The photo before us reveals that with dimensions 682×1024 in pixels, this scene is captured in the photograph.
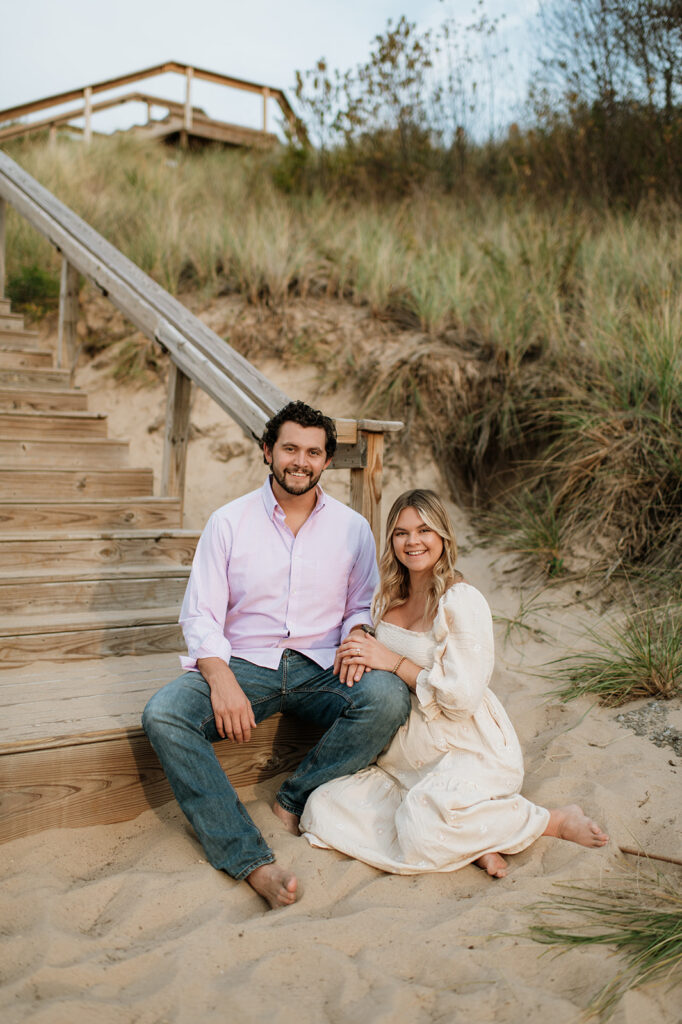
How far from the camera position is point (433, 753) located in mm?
2383

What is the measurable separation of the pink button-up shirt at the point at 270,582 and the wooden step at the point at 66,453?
178 centimetres

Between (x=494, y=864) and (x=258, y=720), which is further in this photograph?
(x=258, y=720)

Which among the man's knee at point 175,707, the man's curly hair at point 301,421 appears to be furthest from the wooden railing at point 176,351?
the man's knee at point 175,707

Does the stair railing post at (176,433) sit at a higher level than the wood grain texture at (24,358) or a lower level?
lower

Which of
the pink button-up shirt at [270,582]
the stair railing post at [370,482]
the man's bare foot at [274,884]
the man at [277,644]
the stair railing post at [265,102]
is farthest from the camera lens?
the stair railing post at [265,102]

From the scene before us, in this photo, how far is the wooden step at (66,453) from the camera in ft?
13.5

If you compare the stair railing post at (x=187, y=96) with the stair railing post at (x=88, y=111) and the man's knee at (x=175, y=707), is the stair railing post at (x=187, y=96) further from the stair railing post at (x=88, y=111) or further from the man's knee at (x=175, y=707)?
the man's knee at (x=175, y=707)

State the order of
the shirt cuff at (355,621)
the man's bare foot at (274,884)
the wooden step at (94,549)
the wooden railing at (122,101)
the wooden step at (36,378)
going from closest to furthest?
the man's bare foot at (274,884), the shirt cuff at (355,621), the wooden step at (94,549), the wooden step at (36,378), the wooden railing at (122,101)

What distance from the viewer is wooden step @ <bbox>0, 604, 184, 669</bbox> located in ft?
9.91

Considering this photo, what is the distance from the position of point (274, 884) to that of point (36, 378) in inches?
148

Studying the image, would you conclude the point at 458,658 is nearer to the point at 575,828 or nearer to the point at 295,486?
the point at 575,828

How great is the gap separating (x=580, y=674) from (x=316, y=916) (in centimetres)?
166

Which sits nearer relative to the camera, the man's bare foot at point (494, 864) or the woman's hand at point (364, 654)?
the man's bare foot at point (494, 864)

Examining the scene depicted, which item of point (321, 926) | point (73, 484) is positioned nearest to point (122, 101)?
point (73, 484)
